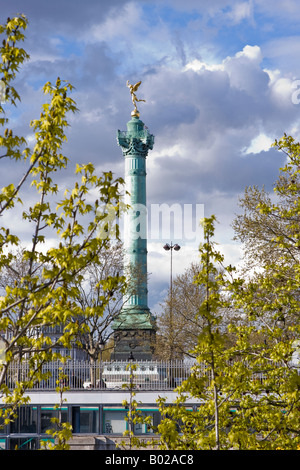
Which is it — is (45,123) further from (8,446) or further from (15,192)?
(8,446)

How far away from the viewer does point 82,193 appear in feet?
29.6

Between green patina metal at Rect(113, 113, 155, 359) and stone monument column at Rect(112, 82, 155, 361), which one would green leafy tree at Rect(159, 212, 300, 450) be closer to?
stone monument column at Rect(112, 82, 155, 361)

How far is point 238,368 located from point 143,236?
41.3 meters

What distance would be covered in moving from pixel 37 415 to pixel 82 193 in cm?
2159

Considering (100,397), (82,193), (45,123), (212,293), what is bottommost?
(100,397)

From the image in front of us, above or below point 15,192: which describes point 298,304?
below

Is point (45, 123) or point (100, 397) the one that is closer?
point (45, 123)

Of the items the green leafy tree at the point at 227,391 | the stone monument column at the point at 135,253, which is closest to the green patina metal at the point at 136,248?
the stone monument column at the point at 135,253

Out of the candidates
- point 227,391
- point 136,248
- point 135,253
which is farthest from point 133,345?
point 227,391

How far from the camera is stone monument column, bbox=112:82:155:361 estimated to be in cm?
4931

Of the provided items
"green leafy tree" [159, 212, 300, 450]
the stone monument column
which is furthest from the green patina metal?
"green leafy tree" [159, 212, 300, 450]
